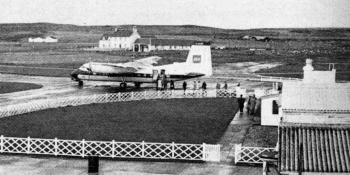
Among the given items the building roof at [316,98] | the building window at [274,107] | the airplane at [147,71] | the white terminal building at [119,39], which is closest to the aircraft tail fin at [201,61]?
the airplane at [147,71]

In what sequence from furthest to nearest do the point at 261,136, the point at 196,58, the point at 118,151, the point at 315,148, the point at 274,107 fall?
the point at 196,58 < the point at 274,107 < the point at 261,136 < the point at 118,151 < the point at 315,148

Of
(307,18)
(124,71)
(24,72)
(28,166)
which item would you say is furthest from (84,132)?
(24,72)

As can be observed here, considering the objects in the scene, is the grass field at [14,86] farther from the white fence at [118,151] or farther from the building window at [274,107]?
the building window at [274,107]

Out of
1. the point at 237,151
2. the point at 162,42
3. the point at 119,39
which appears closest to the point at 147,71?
the point at 237,151

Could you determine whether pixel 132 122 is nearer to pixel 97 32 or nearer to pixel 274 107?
pixel 274 107

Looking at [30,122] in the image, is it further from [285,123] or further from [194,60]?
[194,60]
